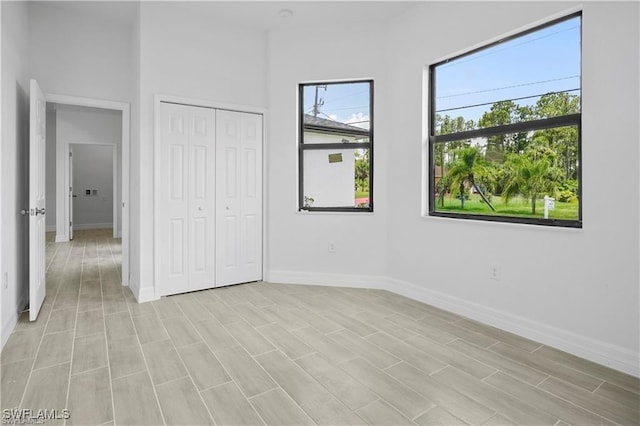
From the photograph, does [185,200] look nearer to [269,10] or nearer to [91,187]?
[269,10]

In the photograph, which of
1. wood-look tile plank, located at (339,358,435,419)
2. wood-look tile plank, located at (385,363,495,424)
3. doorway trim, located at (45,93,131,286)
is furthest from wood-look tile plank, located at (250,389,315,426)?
doorway trim, located at (45,93,131,286)

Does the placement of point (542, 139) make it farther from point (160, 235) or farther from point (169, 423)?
point (160, 235)

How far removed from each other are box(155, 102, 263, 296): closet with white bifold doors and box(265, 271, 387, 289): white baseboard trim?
0.25 meters

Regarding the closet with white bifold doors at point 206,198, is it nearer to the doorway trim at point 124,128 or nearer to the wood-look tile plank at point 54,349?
the doorway trim at point 124,128

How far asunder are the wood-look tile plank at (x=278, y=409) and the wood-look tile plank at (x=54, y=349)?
1.38m

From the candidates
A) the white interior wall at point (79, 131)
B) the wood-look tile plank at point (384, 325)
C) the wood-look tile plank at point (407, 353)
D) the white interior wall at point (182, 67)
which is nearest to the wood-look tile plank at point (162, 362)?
the white interior wall at point (182, 67)

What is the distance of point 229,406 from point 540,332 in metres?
2.21

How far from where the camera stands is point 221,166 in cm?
405

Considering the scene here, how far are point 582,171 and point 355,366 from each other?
1.96m

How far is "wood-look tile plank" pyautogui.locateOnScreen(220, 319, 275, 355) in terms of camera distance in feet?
8.40

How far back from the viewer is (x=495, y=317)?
9.80 feet

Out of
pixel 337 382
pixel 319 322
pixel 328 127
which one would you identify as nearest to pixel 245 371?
pixel 337 382

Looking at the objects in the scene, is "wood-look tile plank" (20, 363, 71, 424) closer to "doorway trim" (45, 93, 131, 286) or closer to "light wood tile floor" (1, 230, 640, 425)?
"light wood tile floor" (1, 230, 640, 425)

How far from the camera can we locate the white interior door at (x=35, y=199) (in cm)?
300
